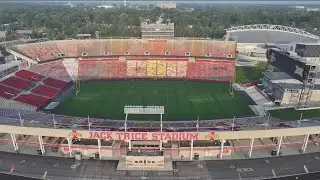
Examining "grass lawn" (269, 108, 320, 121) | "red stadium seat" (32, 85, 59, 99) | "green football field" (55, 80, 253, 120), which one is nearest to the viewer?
"grass lawn" (269, 108, 320, 121)

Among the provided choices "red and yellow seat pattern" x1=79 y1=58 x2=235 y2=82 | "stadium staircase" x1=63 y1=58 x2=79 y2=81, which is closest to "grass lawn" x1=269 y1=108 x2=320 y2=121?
"red and yellow seat pattern" x1=79 y1=58 x2=235 y2=82

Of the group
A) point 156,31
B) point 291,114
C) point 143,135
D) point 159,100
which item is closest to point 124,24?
point 156,31

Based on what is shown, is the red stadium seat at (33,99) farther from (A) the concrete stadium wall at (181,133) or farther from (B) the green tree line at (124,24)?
(B) the green tree line at (124,24)

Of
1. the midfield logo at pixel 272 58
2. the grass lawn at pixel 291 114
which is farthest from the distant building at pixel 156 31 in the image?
the grass lawn at pixel 291 114

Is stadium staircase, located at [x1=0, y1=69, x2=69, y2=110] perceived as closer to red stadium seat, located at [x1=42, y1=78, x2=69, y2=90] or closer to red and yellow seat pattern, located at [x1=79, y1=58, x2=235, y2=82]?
red stadium seat, located at [x1=42, y1=78, x2=69, y2=90]

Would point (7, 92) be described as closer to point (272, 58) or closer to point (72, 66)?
point (72, 66)
